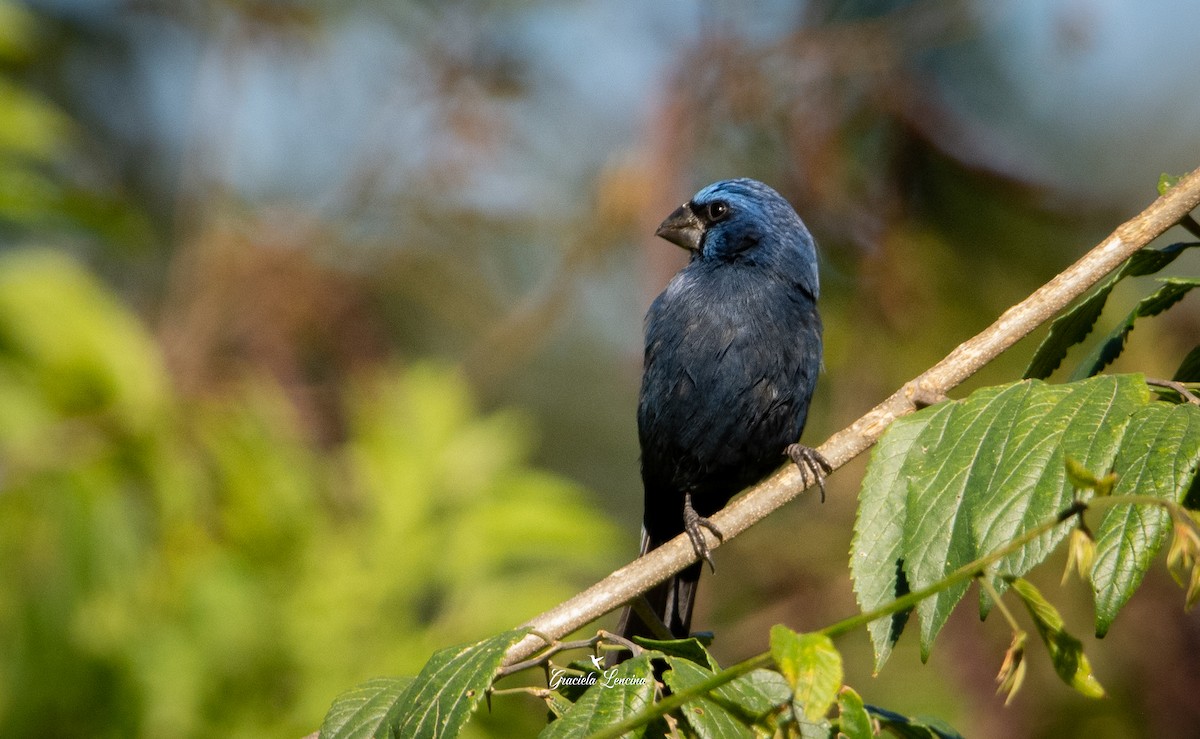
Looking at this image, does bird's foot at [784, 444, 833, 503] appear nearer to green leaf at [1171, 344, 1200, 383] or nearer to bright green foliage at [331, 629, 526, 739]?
green leaf at [1171, 344, 1200, 383]

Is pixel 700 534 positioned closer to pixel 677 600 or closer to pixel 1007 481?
pixel 677 600

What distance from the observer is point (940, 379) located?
2225 millimetres

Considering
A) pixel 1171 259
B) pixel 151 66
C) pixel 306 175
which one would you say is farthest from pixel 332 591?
pixel 151 66

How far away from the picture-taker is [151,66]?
32.8 ft

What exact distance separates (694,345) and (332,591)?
58.4 inches

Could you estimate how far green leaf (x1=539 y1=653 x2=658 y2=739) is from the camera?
168 centimetres

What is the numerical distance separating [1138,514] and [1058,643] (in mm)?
316

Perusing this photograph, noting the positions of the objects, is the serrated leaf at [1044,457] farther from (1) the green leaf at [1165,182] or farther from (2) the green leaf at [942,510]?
(1) the green leaf at [1165,182]

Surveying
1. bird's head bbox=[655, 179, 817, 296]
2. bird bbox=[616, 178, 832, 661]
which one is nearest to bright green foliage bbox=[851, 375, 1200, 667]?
bird bbox=[616, 178, 832, 661]

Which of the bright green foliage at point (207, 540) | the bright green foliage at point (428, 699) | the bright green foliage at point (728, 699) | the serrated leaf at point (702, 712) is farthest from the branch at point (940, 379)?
the bright green foliage at point (207, 540)

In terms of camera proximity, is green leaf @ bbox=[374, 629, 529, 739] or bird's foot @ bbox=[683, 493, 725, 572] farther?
bird's foot @ bbox=[683, 493, 725, 572]

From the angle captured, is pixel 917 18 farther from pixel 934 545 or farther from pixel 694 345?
pixel 934 545

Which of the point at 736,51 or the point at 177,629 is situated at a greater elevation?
the point at 736,51
